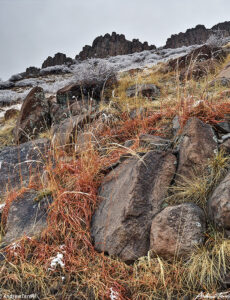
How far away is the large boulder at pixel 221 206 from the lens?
162cm

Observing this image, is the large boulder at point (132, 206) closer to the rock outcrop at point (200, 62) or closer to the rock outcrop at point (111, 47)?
the rock outcrop at point (200, 62)

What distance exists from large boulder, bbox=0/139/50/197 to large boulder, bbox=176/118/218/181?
1.59 meters

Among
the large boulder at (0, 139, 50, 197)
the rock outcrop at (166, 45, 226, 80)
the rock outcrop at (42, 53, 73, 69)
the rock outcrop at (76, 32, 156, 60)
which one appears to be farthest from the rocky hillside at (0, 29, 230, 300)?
the rock outcrop at (42, 53, 73, 69)

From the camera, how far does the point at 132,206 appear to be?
202 centimetres

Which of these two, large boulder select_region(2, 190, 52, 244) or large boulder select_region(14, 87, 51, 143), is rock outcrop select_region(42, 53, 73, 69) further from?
large boulder select_region(2, 190, 52, 244)

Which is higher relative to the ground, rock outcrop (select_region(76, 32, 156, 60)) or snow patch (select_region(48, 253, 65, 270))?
rock outcrop (select_region(76, 32, 156, 60))

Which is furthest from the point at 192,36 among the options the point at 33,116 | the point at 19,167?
the point at 19,167

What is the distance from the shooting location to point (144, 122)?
3.33 meters

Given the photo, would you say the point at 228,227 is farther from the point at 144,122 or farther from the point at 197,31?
the point at 197,31

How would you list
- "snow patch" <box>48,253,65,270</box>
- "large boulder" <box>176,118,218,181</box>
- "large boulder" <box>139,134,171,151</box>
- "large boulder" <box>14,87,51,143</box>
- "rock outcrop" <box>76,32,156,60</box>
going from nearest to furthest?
"snow patch" <box>48,253,65,270</box>, "large boulder" <box>176,118,218,181</box>, "large boulder" <box>139,134,171,151</box>, "large boulder" <box>14,87,51,143</box>, "rock outcrop" <box>76,32,156,60</box>

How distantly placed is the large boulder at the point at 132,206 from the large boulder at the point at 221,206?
459 millimetres

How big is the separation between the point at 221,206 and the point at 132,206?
28.6 inches

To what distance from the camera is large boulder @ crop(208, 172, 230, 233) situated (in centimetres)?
162

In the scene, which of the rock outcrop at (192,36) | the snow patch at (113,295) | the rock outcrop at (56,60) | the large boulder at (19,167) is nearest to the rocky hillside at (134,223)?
the snow patch at (113,295)
